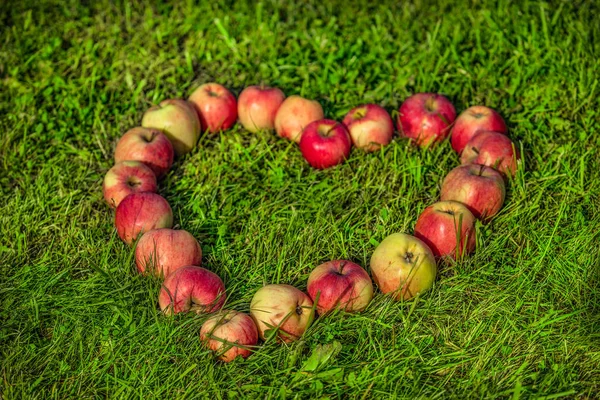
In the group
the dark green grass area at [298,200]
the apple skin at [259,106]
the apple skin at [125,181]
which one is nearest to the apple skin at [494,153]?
the dark green grass area at [298,200]

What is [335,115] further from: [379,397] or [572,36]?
[379,397]

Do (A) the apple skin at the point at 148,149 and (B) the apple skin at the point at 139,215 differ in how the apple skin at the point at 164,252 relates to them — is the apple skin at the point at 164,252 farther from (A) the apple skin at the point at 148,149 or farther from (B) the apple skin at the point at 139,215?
(A) the apple skin at the point at 148,149

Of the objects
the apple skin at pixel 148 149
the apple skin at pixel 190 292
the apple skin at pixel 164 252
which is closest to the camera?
the apple skin at pixel 190 292

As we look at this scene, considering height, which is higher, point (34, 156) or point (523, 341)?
point (34, 156)

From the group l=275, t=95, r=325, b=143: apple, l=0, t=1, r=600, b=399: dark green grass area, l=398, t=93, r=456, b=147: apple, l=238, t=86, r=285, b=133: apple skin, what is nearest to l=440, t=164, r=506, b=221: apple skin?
l=0, t=1, r=600, b=399: dark green grass area

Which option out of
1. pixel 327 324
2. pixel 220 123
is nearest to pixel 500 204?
pixel 327 324
